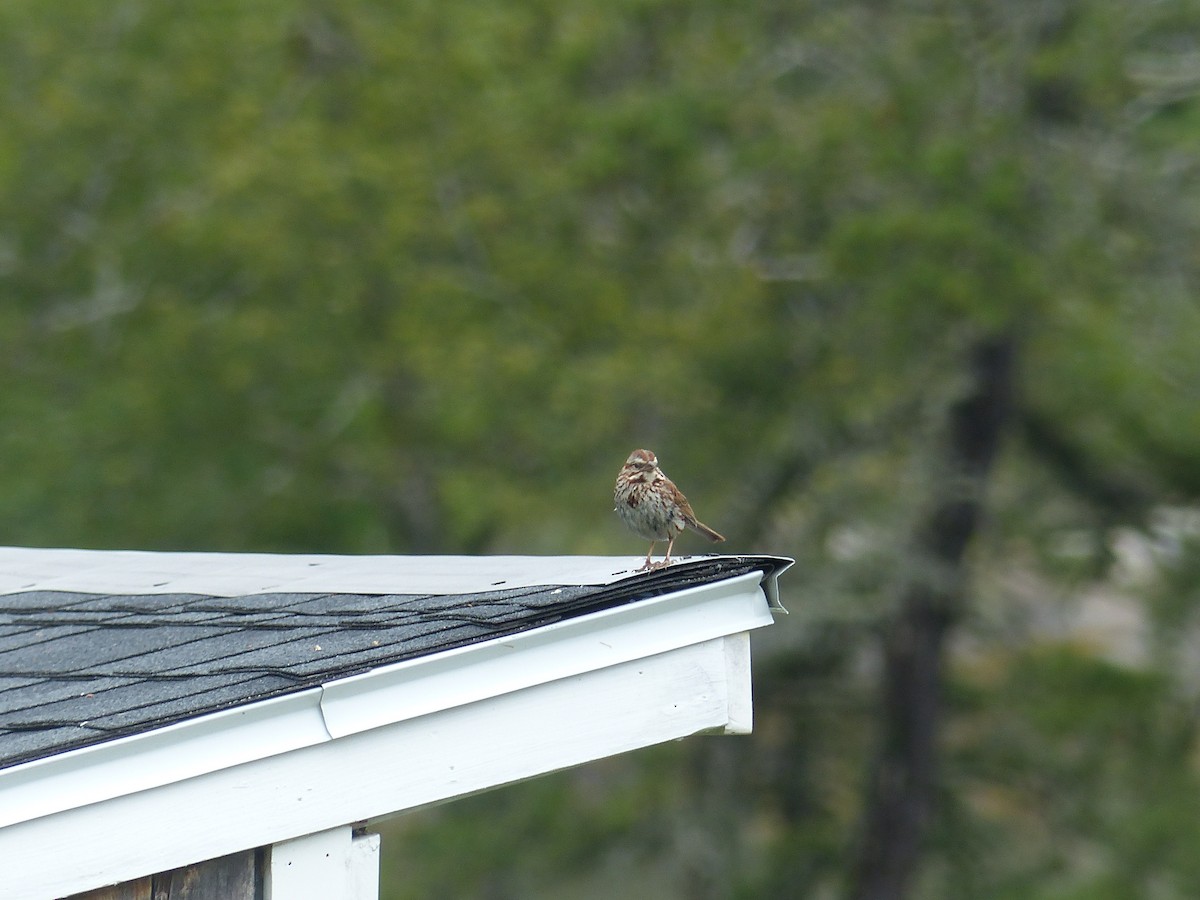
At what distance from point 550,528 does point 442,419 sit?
1.41m

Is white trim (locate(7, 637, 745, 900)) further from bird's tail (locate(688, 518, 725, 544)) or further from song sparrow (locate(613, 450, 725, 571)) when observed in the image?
song sparrow (locate(613, 450, 725, 571))

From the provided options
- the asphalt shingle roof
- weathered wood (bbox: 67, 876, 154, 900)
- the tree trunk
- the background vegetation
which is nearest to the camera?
weathered wood (bbox: 67, 876, 154, 900)

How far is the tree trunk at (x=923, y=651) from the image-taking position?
12570 mm

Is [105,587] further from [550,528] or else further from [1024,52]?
[550,528]

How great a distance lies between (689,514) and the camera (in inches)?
168

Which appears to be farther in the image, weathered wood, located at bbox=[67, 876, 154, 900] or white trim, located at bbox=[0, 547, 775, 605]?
white trim, located at bbox=[0, 547, 775, 605]

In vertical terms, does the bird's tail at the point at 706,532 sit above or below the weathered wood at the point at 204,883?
above

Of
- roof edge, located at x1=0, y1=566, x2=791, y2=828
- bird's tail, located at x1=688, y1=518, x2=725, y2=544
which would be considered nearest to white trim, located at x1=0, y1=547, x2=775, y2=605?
roof edge, located at x1=0, y1=566, x2=791, y2=828

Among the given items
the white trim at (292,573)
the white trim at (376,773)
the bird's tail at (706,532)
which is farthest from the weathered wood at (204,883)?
the bird's tail at (706,532)

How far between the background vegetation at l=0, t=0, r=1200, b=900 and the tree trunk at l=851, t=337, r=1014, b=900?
40 mm

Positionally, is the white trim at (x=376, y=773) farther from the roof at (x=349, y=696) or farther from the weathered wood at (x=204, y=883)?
the weathered wood at (x=204, y=883)

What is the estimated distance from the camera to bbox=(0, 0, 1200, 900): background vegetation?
1143 cm

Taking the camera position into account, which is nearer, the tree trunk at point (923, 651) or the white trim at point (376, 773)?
the white trim at point (376, 773)

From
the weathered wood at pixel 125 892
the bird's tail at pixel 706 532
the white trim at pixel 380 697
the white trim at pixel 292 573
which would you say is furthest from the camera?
the bird's tail at pixel 706 532
